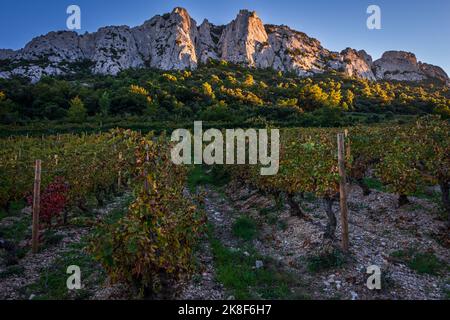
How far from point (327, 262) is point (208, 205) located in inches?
347

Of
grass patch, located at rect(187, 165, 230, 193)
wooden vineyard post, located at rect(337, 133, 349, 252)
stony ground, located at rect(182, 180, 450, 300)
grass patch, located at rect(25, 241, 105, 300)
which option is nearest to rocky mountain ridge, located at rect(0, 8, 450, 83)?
grass patch, located at rect(187, 165, 230, 193)

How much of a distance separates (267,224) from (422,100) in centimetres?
8036

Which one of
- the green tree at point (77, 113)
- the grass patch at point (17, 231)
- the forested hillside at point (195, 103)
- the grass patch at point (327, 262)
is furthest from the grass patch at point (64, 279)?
the green tree at point (77, 113)

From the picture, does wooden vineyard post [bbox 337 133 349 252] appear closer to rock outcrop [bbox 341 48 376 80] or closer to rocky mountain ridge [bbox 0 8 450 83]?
rocky mountain ridge [bbox 0 8 450 83]

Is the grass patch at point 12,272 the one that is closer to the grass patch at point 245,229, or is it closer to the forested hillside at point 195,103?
the grass patch at point 245,229

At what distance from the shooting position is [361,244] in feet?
32.2

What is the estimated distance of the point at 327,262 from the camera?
8453 mm

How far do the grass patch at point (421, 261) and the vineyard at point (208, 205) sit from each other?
0.08 m

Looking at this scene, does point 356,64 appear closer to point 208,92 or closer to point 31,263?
point 208,92

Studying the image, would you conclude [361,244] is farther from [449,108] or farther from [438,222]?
[449,108]

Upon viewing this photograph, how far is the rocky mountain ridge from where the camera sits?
11156 centimetres

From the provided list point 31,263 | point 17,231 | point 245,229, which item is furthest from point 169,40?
point 31,263

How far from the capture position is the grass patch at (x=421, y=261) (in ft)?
27.7

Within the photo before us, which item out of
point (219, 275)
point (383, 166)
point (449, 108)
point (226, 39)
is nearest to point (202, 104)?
point (449, 108)
